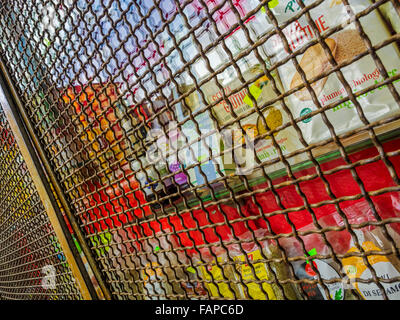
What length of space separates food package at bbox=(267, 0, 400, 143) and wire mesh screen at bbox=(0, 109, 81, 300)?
102 cm

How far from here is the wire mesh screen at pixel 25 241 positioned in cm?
116

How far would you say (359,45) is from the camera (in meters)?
0.66

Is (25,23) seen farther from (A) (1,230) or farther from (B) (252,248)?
(A) (1,230)

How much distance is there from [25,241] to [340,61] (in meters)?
1.63

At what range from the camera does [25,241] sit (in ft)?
4.76

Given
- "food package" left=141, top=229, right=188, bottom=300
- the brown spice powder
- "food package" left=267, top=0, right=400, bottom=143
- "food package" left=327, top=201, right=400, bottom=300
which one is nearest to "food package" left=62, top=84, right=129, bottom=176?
"food package" left=141, top=229, right=188, bottom=300

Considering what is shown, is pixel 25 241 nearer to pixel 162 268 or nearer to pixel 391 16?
pixel 162 268

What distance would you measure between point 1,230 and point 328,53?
6.61 feet

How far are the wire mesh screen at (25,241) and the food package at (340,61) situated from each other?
1021 millimetres

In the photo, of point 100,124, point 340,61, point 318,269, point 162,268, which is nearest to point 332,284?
point 318,269

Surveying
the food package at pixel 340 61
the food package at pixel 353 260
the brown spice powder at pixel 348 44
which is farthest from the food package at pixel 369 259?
the brown spice powder at pixel 348 44

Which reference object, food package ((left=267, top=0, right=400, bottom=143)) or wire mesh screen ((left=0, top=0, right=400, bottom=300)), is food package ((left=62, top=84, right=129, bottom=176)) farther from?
food package ((left=267, top=0, right=400, bottom=143))

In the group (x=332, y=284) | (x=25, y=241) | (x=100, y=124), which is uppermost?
(x=100, y=124)
